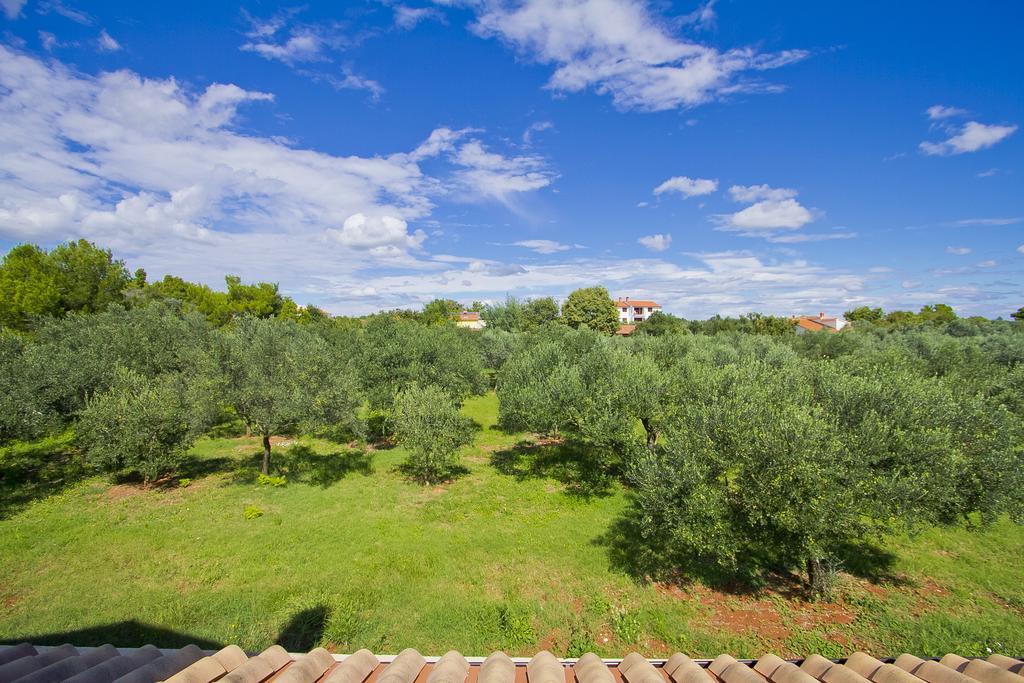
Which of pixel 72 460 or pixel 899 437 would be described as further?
pixel 72 460

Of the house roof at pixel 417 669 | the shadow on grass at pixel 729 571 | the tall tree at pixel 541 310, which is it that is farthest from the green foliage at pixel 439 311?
the house roof at pixel 417 669

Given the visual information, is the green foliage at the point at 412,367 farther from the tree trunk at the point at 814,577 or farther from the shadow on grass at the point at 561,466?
the tree trunk at the point at 814,577

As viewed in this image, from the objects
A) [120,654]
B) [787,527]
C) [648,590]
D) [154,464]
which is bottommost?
[648,590]

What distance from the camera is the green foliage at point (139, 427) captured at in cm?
2158

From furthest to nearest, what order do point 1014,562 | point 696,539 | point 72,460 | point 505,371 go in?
point 505,371, point 72,460, point 1014,562, point 696,539

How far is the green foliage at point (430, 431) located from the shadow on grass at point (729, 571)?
1055cm

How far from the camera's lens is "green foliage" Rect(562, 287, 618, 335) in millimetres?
89312

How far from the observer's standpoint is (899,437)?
14.0 m

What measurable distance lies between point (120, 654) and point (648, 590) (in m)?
14.4

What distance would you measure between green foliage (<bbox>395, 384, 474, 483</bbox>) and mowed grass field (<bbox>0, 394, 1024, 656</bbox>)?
130 inches

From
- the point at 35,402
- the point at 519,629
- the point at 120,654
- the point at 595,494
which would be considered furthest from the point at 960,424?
the point at 35,402

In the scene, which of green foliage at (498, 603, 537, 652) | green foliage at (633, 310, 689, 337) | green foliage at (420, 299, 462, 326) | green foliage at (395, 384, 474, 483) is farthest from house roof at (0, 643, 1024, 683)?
green foliage at (633, 310, 689, 337)

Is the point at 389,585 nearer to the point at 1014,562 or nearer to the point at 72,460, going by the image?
the point at 1014,562

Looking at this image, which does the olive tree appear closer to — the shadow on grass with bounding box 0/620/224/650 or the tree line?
the tree line
